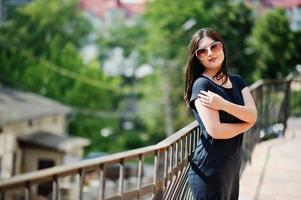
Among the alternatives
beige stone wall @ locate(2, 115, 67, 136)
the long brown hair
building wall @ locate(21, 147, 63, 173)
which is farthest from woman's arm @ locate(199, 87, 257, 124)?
building wall @ locate(21, 147, 63, 173)

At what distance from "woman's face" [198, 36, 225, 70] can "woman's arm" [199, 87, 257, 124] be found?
182mm

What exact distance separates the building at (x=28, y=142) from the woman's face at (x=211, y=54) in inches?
605

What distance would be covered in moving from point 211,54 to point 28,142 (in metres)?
16.6

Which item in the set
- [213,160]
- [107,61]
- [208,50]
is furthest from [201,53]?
[107,61]

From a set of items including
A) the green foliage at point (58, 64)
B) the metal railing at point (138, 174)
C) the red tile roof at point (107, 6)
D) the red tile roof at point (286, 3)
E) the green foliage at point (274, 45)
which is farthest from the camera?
the red tile roof at point (107, 6)

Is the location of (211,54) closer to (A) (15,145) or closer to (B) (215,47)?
(B) (215,47)

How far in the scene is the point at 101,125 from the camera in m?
28.7

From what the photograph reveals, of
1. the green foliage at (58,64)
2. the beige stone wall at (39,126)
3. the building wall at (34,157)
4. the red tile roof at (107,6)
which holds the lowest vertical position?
the building wall at (34,157)

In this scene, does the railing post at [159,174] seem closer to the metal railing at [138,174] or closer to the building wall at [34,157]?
the metal railing at [138,174]

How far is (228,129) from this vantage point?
201 cm

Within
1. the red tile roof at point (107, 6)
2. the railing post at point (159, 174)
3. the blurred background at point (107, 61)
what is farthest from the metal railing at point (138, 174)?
the red tile roof at point (107, 6)

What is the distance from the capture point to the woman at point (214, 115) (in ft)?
6.53

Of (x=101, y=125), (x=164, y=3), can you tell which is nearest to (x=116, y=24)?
(x=164, y=3)

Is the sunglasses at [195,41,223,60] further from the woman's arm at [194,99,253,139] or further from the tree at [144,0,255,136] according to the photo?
the tree at [144,0,255,136]
